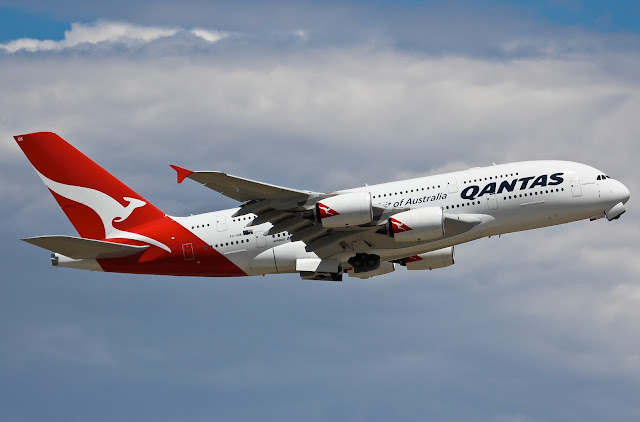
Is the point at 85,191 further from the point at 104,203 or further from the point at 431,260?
the point at 431,260

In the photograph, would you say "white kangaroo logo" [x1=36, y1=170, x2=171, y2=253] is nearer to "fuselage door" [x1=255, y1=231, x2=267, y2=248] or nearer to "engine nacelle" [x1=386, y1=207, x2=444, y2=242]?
"fuselage door" [x1=255, y1=231, x2=267, y2=248]

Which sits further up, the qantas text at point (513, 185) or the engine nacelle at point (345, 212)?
the qantas text at point (513, 185)

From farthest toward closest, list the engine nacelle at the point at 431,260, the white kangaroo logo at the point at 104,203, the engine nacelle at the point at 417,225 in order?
the white kangaroo logo at the point at 104,203 < the engine nacelle at the point at 431,260 < the engine nacelle at the point at 417,225

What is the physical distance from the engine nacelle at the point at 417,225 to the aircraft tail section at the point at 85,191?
45.3 ft

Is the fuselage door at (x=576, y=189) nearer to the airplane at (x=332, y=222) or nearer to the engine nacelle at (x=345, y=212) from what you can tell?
the airplane at (x=332, y=222)

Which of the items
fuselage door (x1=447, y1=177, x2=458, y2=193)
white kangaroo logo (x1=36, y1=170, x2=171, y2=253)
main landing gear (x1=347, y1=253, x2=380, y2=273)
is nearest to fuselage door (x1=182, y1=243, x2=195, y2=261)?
white kangaroo logo (x1=36, y1=170, x2=171, y2=253)

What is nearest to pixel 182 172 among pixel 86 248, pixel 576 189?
pixel 86 248

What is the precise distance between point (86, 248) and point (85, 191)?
16.6 ft

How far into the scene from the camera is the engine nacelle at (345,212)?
2018 inches

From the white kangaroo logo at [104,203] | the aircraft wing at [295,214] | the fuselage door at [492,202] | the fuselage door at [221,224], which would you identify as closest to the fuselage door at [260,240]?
the aircraft wing at [295,214]

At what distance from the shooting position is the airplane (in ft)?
170

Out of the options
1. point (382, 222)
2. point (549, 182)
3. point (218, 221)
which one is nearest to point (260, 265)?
point (218, 221)

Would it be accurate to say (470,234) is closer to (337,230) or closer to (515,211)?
(515,211)

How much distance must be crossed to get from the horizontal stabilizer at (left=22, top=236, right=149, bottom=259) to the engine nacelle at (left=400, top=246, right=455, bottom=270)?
47.2 feet
